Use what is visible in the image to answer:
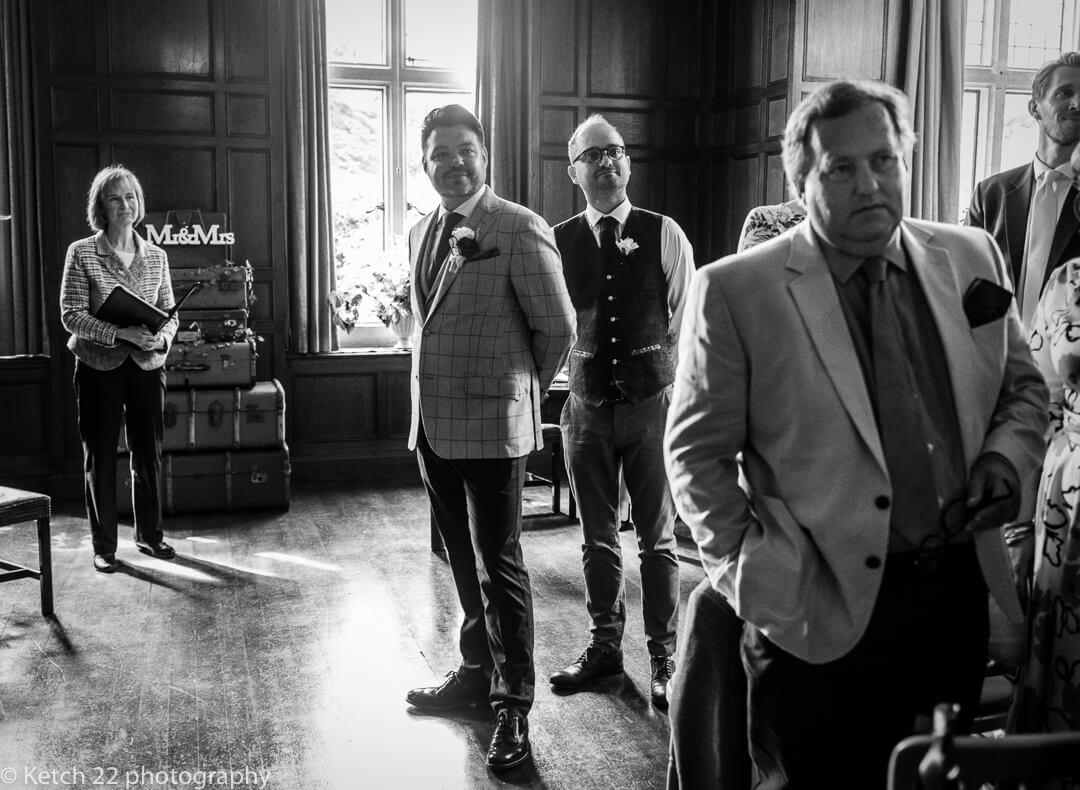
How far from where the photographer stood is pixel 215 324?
6.52 m

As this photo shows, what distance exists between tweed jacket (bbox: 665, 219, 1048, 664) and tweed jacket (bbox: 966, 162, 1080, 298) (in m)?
1.12

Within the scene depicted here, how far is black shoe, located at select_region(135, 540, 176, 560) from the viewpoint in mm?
5406

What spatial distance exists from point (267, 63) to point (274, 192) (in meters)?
0.80

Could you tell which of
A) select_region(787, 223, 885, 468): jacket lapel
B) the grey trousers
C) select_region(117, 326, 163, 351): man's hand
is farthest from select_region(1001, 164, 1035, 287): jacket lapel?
select_region(117, 326, 163, 351): man's hand

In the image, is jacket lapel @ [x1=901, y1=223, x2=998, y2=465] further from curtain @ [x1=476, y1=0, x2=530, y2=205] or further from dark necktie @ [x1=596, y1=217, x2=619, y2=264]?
curtain @ [x1=476, y1=0, x2=530, y2=205]

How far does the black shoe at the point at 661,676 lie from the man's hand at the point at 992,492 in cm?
197

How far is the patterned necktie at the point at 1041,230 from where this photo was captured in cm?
288

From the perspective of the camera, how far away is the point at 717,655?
6.65ft

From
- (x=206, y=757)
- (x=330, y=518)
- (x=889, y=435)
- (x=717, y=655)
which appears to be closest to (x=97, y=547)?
(x=330, y=518)

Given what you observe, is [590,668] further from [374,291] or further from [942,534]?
[374,291]

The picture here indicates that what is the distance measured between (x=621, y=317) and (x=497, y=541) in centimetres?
94

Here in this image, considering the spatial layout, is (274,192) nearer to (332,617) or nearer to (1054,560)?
(332,617)

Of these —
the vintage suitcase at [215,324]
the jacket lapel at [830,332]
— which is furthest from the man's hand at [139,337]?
the jacket lapel at [830,332]

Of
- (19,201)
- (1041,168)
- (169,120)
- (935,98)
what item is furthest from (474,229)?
(19,201)
